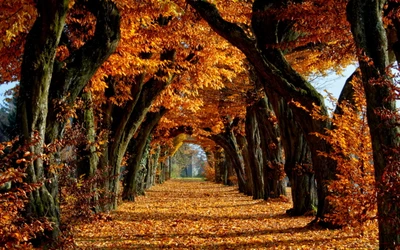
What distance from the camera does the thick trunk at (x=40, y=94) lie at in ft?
19.5

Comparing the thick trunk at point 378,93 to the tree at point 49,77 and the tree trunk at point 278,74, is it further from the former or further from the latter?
the tree at point 49,77

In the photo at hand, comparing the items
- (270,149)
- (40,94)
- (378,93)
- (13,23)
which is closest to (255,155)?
(270,149)

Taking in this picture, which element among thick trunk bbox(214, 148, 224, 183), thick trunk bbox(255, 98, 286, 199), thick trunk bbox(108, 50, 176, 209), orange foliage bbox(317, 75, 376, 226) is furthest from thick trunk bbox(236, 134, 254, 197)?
thick trunk bbox(214, 148, 224, 183)

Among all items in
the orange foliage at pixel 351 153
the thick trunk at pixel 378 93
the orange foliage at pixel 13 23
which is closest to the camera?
the thick trunk at pixel 378 93

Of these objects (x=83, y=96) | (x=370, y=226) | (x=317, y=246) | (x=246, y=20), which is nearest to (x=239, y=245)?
(x=317, y=246)

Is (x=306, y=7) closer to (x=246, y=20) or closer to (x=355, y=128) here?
(x=355, y=128)

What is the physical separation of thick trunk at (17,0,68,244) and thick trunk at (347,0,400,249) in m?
4.52

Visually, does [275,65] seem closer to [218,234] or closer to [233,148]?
[218,234]

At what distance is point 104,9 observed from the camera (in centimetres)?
722

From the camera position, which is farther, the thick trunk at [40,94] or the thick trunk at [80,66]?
the thick trunk at [80,66]

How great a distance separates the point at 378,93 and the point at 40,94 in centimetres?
484

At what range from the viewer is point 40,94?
6191mm

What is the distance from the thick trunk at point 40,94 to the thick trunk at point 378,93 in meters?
4.52

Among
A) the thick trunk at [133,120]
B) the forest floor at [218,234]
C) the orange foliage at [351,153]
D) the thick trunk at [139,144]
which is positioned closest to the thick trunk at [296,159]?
the forest floor at [218,234]
